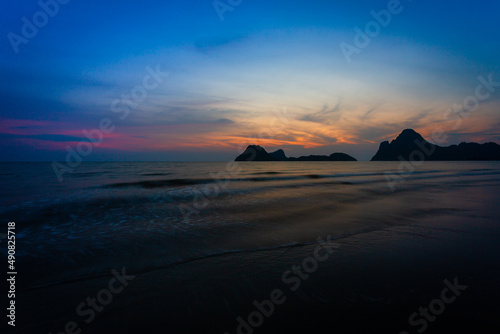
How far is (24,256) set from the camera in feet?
20.2

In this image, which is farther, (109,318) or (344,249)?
(344,249)

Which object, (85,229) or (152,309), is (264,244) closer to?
(152,309)

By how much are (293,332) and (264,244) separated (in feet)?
11.8

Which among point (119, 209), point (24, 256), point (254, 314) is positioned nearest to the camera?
point (254, 314)

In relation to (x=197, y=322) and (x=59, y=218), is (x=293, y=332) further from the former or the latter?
(x=59, y=218)

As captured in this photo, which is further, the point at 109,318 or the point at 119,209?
the point at 119,209

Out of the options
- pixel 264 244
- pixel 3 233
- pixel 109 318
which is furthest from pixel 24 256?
pixel 264 244

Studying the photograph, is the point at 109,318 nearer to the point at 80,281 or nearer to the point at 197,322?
the point at 197,322

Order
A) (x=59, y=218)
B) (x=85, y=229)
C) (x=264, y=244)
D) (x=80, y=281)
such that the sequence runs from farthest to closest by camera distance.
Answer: (x=59, y=218)
(x=85, y=229)
(x=264, y=244)
(x=80, y=281)

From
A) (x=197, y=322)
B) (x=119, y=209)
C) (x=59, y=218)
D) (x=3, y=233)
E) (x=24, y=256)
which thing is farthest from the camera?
(x=119, y=209)

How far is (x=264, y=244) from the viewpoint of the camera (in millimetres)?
6801

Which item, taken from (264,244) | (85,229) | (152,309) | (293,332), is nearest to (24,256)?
(85,229)

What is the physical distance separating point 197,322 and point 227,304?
601 mm

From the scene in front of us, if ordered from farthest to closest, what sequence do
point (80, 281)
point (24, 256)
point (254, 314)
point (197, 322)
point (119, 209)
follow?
point (119, 209), point (24, 256), point (80, 281), point (254, 314), point (197, 322)
